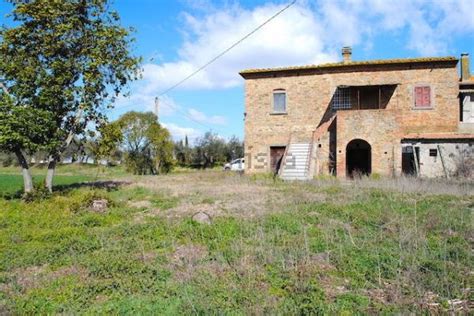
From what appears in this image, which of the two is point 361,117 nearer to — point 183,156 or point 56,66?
point 56,66

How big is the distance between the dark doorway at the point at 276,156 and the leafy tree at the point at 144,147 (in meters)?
15.3

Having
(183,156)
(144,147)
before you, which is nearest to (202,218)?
(144,147)

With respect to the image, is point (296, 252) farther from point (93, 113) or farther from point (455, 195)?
point (93, 113)

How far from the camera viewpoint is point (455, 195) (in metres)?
12.5

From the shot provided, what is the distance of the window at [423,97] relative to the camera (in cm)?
2223

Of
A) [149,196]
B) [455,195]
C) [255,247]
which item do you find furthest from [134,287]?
[455,195]

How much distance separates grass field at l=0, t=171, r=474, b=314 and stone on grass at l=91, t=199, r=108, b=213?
42 cm

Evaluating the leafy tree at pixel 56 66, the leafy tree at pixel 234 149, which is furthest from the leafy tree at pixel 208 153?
the leafy tree at pixel 56 66

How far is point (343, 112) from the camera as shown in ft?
70.0

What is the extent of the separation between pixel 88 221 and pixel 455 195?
11.4 m

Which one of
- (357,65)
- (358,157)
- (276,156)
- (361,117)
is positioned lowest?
(358,157)

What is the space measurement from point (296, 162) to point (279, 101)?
4.87 metres

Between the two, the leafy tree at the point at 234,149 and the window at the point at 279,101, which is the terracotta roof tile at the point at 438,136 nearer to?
the window at the point at 279,101

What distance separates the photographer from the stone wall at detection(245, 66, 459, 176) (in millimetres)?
20828
